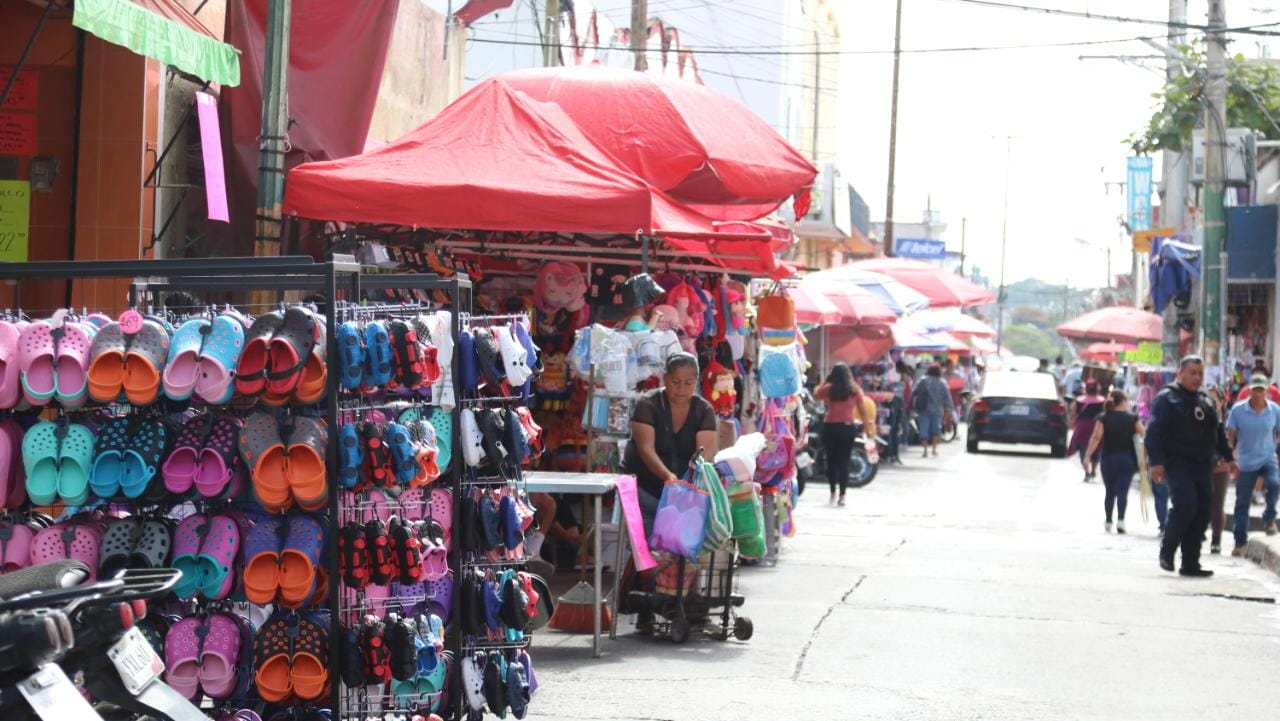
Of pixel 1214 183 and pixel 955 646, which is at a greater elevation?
pixel 1214 183

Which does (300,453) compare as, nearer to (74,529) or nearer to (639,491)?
(74,529)

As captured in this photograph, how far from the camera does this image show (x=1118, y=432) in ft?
63.1

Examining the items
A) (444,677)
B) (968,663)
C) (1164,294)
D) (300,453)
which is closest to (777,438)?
(968,663)

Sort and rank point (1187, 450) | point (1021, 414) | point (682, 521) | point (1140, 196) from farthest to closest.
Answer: point (1140, 196) < point (1021, 414) < point (1187, 450) < point (682, 521)

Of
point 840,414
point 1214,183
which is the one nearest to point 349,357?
point 840,414

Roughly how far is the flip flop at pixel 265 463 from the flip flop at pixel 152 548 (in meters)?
0.37

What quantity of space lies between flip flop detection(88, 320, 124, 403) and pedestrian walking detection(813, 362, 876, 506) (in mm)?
14958

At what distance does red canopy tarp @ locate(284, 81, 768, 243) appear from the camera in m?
10.8

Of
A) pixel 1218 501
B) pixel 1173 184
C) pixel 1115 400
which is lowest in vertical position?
pixel 1218 501

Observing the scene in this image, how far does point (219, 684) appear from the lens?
5754 millimetres

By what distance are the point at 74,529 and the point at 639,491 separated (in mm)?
5235

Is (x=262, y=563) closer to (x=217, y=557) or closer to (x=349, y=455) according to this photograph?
(x=217, y=557)

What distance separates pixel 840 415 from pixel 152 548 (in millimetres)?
15368

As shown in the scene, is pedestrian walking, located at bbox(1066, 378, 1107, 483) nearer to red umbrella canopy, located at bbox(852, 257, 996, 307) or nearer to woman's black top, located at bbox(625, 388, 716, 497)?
red umbrella canopy, located at bbox(852, 257, 996, 307)
